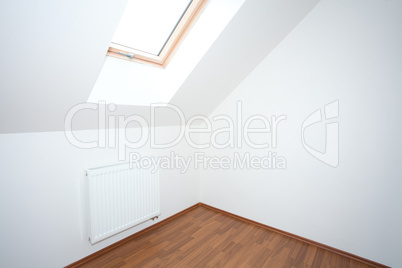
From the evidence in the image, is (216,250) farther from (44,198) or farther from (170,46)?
(170,46)

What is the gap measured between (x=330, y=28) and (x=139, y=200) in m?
2.69

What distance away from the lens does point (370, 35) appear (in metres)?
1.80

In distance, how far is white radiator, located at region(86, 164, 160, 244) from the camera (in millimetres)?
1850

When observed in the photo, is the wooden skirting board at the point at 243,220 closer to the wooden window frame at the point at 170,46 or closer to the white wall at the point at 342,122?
the white wall at the point at 342,122

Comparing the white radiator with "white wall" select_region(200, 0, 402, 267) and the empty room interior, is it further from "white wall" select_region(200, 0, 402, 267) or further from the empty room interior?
"white wall" select_region(200, 0, 402, 267)

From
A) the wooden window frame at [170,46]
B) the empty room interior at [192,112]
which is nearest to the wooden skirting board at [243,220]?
the empty room interior at [192,112]

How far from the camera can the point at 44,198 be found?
164 cm

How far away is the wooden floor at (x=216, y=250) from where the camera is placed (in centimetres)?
193

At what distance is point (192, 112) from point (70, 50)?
1.63 m

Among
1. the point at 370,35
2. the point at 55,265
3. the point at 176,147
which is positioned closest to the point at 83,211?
the point at 55,265

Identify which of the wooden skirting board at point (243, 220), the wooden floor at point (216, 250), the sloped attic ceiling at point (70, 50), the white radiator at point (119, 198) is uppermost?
the sloped attic ceiling at point (70, 50)

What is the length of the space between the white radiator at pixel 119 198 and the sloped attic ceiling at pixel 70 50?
1.75 ft

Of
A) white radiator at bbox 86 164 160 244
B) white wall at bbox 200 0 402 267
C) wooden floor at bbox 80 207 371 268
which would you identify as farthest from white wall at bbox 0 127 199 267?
white wall at bbox 200 0 402 267

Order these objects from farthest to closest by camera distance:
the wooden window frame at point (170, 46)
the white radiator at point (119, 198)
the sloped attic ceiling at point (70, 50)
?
the white radiator at point (119, 198)
the wooden window frame at point (170, 46)
the sloped attic ceiling at point (70, 50)
